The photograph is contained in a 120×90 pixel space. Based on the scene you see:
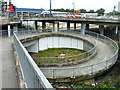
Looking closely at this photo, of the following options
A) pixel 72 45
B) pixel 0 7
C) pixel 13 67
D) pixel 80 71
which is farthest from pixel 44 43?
pixel 0 7

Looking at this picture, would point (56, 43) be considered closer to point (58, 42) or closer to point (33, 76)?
point (58, 42)

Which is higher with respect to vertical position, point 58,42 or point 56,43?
point 58,42

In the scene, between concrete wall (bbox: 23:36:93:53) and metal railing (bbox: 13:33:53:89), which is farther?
concrete wall (bbox: 23:36:93:53)

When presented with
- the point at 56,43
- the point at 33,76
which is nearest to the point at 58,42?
the point at 56,43

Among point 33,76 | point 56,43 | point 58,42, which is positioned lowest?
point 56,43

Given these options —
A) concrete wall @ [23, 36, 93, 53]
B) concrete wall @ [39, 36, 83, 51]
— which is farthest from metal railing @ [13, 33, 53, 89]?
concrete wall @ [39, 36, 83, 51]

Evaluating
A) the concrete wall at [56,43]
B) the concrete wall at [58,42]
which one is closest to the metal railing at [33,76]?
the concrete wall at [56,43]

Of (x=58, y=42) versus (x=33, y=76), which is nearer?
(x=33, y=76)

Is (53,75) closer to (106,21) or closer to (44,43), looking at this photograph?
(44,43)

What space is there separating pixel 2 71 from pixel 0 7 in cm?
9160

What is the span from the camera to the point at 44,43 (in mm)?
31125

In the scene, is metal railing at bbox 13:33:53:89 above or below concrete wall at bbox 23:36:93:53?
above

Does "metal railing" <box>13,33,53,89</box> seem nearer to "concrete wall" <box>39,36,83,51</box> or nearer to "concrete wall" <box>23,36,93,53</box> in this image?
"concrete wall" <box>23,36,93,53</box>

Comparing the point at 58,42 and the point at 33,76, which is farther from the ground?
the point at 33,76
